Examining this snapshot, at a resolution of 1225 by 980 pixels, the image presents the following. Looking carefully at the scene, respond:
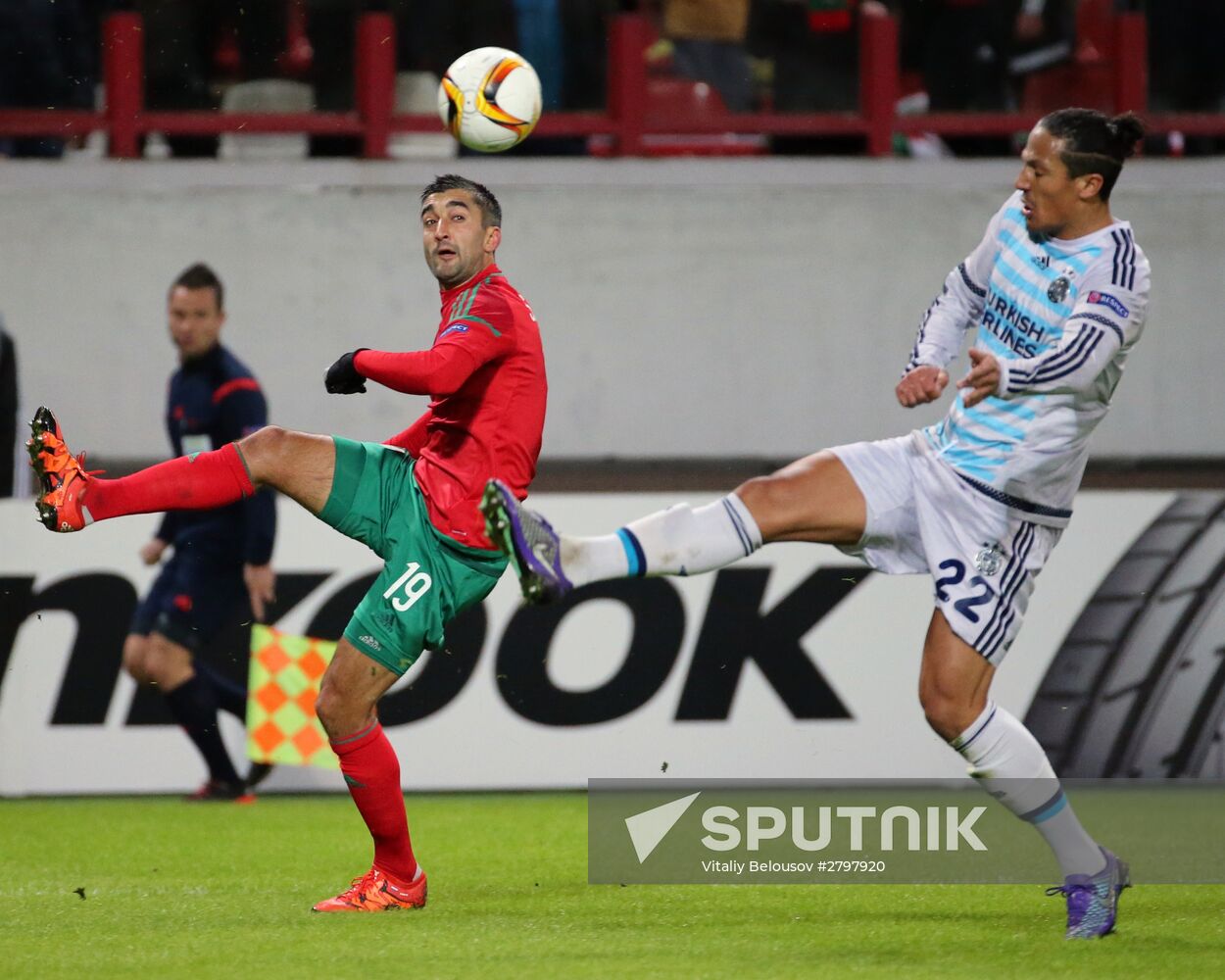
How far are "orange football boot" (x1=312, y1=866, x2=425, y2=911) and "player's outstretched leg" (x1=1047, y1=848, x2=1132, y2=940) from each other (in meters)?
1.78

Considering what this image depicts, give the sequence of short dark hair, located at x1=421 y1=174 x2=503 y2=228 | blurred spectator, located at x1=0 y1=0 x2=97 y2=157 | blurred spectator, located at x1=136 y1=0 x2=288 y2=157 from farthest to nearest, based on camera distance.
→ blurred spectator, located at x1=136 y1=0 x2=288 y2=157 < blurred spectator, located at x1=0 y1=0 x2=97 y2=157 < short dark hair, located at x1=421 y1=174 x2=503 y2=228

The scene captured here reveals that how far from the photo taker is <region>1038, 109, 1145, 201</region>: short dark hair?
15.6 ft

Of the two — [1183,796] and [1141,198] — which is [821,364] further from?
[1183,796]

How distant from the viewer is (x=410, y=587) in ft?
16.8

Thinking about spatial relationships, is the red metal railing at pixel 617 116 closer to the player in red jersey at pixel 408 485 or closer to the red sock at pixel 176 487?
the player in red jersey at pixel 408 485

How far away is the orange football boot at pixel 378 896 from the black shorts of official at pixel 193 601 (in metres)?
3.32

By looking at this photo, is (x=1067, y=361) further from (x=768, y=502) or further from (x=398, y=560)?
(x=398, y=560)

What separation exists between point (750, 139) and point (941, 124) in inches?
42.7

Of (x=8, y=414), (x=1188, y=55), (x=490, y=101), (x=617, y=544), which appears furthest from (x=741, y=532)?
(x=1188, y=55)

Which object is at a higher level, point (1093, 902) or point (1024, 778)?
point (1024, 778)

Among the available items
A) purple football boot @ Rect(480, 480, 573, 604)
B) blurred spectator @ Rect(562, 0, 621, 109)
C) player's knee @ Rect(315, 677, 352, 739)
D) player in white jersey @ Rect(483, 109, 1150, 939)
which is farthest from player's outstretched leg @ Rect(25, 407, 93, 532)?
blurred spectator @ Rect(562, 0, 621, 109)

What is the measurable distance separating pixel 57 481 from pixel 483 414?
1175 mm

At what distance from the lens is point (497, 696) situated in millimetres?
8453

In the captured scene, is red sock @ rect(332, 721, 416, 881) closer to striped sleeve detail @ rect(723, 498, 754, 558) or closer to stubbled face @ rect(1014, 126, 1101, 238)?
striped sleeve detail @ rect(723, 498, 754, 558)
